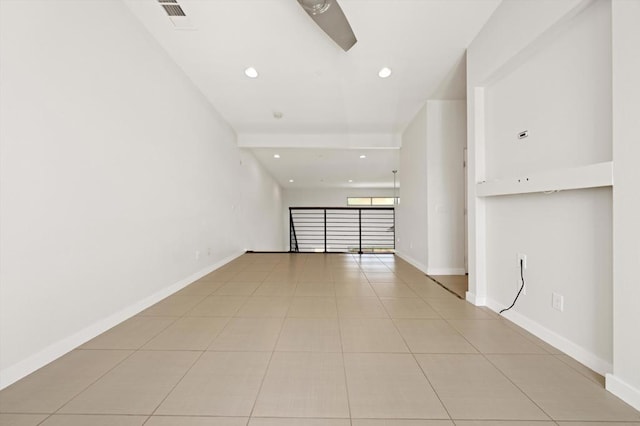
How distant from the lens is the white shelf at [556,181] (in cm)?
135

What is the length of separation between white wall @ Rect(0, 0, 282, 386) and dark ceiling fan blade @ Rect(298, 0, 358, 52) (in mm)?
1462

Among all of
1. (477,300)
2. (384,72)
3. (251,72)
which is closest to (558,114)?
(477,300)

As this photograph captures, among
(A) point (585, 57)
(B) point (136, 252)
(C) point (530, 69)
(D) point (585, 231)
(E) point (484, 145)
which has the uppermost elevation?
(C) point (530, 69)

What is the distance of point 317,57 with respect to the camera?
112 inches

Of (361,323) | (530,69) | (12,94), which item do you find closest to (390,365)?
(361,323)

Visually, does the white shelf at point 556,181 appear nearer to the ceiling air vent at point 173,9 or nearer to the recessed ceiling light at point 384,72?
the recessed ceiling light at point 384,72

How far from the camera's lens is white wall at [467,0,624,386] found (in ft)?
4.79

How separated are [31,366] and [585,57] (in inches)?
134

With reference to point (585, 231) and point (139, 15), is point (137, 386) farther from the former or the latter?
point (139, 15)

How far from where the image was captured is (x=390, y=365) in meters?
1.51

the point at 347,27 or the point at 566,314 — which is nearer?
the point at 566,314

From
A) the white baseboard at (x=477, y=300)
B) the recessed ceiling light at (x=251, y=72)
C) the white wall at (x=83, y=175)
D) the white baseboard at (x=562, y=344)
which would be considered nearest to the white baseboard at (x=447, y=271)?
the white baseboard at (x=477, y=300)

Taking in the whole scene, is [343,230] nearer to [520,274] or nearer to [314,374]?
[520,274]

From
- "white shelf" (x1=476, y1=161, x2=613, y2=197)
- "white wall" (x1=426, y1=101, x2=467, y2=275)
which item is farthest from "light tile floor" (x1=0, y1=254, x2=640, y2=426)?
→ "white wall" (x1=426, y1=101, x2=467, y2=275)
